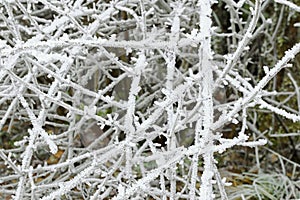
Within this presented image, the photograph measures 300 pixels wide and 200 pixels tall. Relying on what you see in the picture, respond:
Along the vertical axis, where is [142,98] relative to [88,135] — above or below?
above

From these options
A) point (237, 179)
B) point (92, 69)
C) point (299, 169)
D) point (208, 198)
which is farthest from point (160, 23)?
point (208, 198)

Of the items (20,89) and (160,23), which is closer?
(20,89)

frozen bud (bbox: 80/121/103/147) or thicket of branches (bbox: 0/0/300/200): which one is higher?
thicket of branches (bbox: 0/0/300/200)

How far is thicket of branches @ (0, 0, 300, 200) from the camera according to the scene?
1.34m

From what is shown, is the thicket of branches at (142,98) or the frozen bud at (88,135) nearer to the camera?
the thicket of branches at (142,98)

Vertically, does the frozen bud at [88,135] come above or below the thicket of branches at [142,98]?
below

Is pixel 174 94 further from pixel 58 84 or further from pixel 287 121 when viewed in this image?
pixel 287 121

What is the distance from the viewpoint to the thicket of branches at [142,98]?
134cm

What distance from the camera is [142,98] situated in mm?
3404

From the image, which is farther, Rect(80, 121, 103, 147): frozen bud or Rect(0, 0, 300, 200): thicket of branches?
Rect(80, 121, 103, 147): frozen bud

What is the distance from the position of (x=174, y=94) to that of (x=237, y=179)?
2442mm

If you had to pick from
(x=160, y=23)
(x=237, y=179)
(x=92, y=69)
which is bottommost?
(x=237, y=179)

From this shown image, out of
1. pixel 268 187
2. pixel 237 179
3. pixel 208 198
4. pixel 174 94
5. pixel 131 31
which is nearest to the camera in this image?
pixel 208 198

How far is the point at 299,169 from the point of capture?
155 inches
